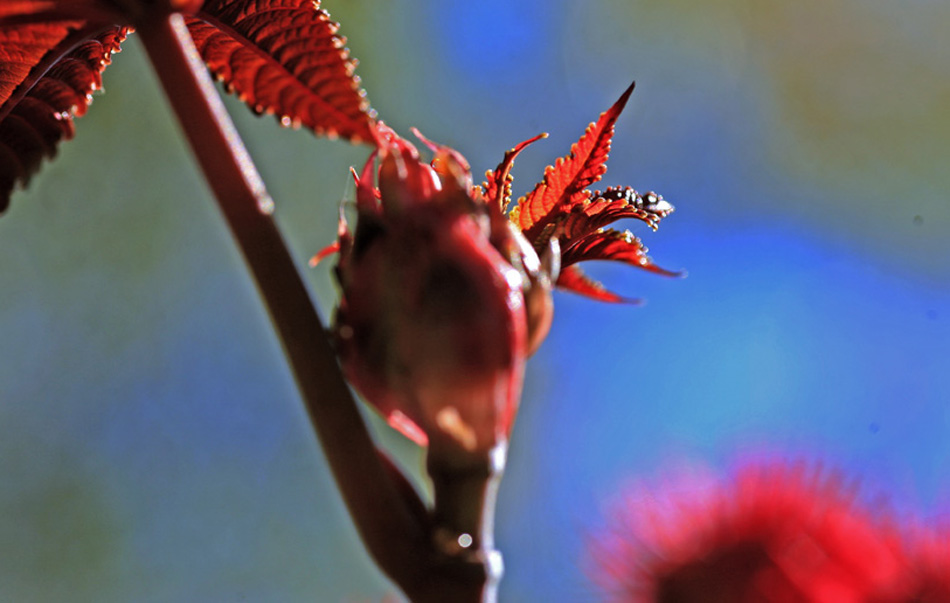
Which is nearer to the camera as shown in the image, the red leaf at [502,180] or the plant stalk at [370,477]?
the plant stalk at [370,477]

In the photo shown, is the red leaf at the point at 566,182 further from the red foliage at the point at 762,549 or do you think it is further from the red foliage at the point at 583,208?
the red foliage at the point at 762,549

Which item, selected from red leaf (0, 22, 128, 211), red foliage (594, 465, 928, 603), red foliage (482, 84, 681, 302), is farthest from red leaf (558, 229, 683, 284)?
red leaf (0, 22, 128, 211)

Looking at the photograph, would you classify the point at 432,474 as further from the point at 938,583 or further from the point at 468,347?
the point at 938,583

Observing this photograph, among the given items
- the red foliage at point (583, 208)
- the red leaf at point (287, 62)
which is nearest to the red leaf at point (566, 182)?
the red foliage at point (583, 208)

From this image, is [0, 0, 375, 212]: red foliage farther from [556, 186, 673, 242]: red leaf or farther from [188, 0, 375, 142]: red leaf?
[556, 186, 673, 242]: red leaf

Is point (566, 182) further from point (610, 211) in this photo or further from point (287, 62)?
point (287, 62)

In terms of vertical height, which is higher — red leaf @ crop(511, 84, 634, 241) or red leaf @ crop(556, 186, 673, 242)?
red leaf @ crop(511, 84, 634, 241)

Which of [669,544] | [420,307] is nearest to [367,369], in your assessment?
[420,307]
